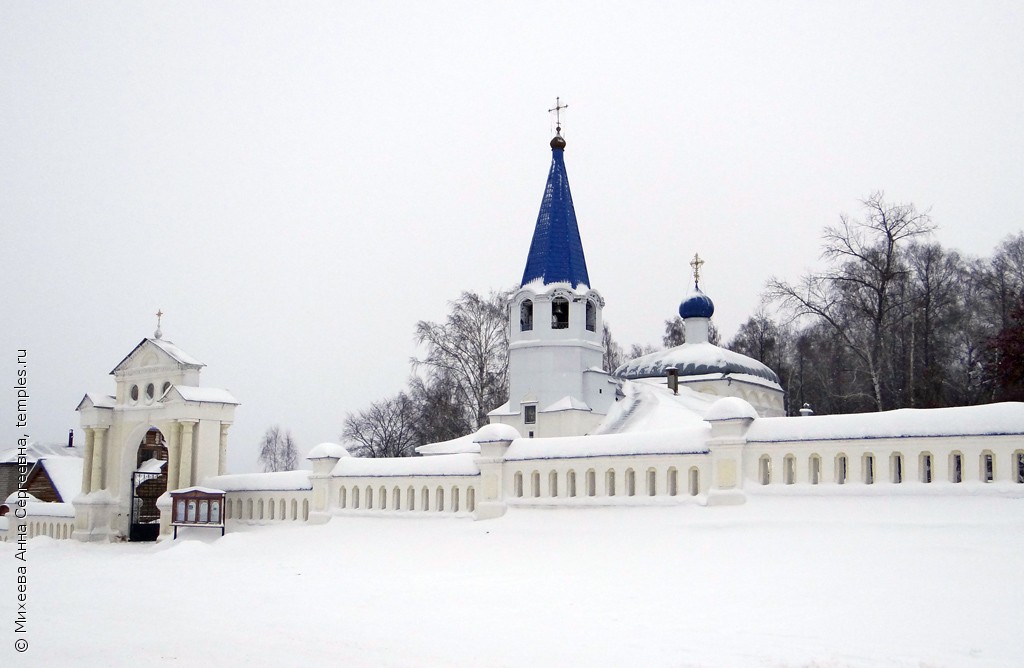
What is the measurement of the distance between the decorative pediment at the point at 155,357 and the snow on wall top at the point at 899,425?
17.1 m

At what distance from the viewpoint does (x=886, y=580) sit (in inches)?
361

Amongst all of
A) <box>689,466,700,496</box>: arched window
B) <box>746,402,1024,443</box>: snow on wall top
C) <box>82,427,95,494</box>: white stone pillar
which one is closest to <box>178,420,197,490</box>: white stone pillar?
<box>82,427,95,494</box>: white stone pillar

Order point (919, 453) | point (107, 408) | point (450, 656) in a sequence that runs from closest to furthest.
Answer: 1. point (450, 656)
2. point (919, 453)
3. point (107, 408)

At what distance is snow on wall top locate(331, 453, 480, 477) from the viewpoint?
1666 centimetres

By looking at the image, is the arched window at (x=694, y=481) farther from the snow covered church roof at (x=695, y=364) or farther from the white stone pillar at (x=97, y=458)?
the snow covered church roof at (x=695, y=364)

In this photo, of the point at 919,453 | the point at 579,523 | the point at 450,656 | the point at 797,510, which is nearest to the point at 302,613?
the point at 450,656

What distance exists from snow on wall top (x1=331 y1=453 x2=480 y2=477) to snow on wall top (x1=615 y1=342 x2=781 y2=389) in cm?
1733

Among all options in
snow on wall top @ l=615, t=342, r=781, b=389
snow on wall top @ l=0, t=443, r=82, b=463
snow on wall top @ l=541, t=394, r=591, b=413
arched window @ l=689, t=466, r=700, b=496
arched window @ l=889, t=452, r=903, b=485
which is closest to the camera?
arched window @ l=889, t=452, r=903, b=485

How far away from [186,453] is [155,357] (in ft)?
11.0

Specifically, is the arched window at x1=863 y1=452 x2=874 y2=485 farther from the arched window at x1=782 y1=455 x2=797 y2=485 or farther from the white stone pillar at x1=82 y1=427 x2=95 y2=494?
the white stone pillar at x1=82 y1=427 x2=95 y2=494

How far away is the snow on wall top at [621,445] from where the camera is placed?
44.5 ft

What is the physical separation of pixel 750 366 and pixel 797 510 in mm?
22811

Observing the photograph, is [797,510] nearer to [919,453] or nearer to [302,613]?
[919,453]

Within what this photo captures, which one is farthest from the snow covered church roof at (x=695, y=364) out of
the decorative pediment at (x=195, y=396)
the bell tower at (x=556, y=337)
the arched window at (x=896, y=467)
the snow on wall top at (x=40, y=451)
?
the snow on wall top at (x=40, y=451)
